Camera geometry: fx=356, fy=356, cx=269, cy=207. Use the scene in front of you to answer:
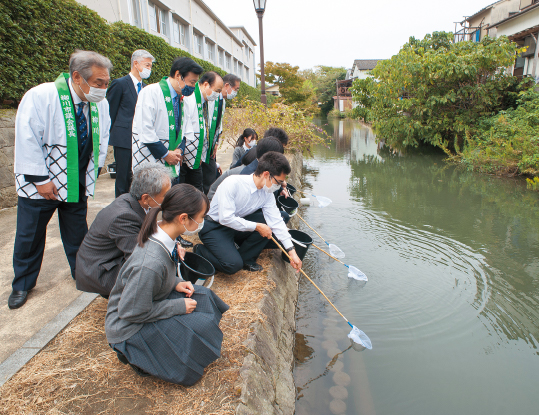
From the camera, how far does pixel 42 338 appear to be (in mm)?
2289

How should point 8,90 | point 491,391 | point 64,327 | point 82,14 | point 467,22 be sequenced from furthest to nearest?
point 467,22 → point 82,14 → point 8,90 → point 491,391 → point 64,327

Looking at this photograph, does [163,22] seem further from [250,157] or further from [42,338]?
[42,338]

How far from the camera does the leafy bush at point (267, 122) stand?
10.0 meters

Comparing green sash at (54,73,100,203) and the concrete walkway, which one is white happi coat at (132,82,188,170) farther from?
the concrete walkway

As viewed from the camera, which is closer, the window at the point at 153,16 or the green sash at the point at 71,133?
the green sash at the point at 71,133

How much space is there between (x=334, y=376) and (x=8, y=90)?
17.8 ft

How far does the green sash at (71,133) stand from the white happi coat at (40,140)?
0.02 m

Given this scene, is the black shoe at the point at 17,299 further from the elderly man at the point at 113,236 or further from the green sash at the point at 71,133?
the green sash at the point at 71,133

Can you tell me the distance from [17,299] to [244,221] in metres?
1.85

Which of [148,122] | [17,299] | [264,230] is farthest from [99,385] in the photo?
[148,122]

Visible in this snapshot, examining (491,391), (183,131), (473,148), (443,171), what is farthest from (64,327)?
(473,148)

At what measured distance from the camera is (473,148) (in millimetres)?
11641

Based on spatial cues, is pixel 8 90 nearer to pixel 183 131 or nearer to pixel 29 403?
pixel 183 131

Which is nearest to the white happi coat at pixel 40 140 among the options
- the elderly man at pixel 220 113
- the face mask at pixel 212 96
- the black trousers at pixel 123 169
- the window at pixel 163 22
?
the black trousers at pixel 123 169
